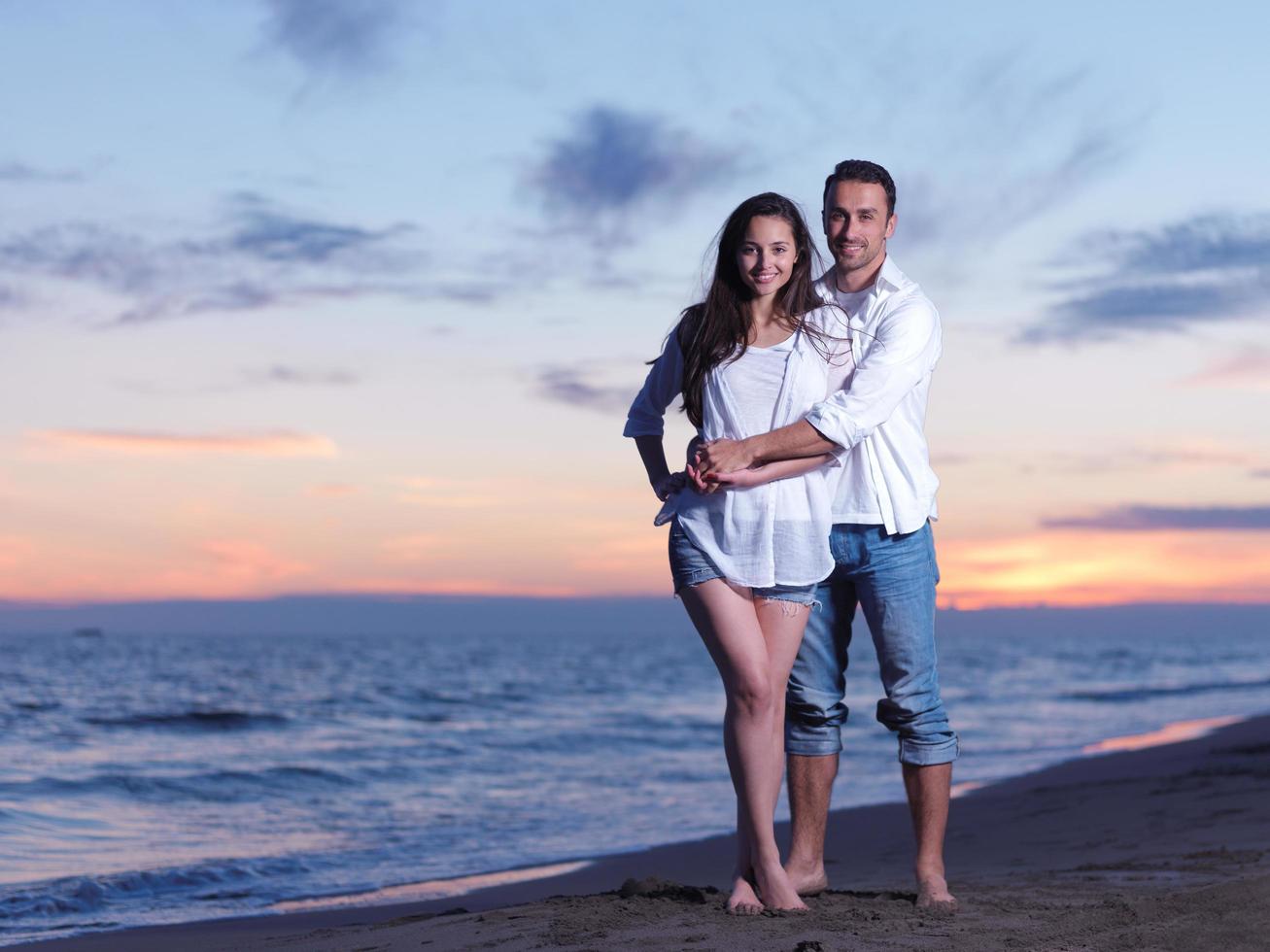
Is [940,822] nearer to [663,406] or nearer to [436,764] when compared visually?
[663,406]

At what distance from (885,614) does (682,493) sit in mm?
703

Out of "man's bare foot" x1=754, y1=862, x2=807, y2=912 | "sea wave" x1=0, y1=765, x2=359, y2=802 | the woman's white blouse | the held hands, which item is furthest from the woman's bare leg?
"sea wave" x1=0, y1=765, x2=359, y2=802

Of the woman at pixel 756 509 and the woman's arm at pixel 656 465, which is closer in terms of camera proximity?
the woman at pixel 756 509

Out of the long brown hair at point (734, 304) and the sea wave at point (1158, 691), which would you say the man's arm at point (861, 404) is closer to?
the long brown hair at point (734, 304)

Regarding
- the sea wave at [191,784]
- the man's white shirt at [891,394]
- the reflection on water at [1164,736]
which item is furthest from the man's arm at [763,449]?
the reflection on water at [1164,736]

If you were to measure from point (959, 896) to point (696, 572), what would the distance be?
4.74 ft

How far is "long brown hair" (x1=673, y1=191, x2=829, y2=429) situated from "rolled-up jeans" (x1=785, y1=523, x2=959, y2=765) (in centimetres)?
59

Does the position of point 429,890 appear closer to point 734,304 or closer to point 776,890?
point 776,890

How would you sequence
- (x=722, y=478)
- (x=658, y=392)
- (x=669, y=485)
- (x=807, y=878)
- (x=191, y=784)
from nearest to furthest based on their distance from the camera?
(x=722, y=478)
(x=669, y=485)
(x=658, y=392)
(x=807, y=878)
(x=191, y=784)

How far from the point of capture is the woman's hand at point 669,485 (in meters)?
3.37

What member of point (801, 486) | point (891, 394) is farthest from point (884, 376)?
point (801, 486)

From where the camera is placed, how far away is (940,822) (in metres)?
3.60

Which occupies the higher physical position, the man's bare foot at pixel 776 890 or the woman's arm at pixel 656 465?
the woman's arm at pixel 656 465

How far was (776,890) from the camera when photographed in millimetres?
3340
